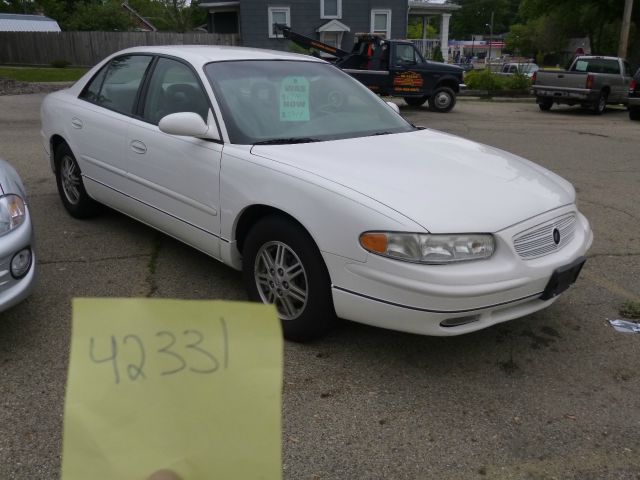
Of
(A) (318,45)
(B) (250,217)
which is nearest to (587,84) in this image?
(A) (318,45)

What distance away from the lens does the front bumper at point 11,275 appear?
3139 millimetres

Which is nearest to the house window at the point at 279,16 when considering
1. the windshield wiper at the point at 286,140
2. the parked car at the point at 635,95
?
the parked car at the point at 635,95

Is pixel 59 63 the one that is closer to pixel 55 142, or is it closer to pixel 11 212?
pixel 55 142

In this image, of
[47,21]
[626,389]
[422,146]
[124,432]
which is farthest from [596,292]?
[47,21]

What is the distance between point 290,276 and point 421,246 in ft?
2.71

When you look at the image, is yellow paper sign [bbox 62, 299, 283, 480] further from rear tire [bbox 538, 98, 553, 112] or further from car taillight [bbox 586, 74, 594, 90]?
rear tire [bbox 538, 98, 553, 112]

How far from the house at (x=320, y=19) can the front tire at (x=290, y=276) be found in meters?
25.7

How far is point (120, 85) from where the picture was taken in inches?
190

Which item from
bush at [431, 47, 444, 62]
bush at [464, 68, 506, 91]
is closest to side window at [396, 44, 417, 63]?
bush at [464, 68, 506, 91]

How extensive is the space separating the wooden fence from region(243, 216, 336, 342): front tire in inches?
1124

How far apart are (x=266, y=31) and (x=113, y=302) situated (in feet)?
94.4

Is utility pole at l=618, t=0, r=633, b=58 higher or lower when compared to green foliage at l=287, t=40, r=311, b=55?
higher

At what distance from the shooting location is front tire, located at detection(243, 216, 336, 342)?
313 cm

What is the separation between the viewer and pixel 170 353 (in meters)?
1.11
